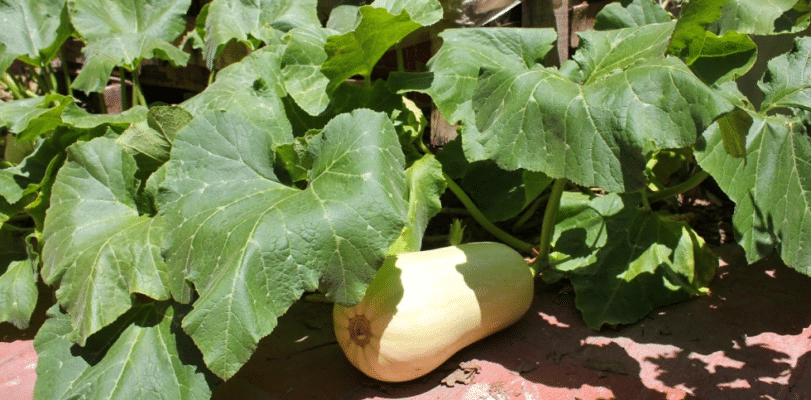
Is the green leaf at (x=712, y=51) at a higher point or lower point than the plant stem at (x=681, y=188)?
higher

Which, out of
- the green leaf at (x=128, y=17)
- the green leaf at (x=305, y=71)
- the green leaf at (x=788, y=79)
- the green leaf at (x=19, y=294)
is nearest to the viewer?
the green leaf at (x=788, y=79)

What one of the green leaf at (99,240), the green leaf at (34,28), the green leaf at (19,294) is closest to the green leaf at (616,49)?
the green leaf at (99,240)

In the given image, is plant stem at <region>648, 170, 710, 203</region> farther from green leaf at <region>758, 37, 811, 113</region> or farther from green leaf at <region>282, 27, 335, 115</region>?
green leaf at <region>282, 27, 335, 115</region>

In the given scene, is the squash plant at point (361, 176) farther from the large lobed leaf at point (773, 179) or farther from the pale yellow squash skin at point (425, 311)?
the pale yellow squash skin at point (425, 311)

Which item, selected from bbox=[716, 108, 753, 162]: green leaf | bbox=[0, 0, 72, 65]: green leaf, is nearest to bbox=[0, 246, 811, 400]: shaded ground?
bbox=[716, 108, 753, 162]: green leaf

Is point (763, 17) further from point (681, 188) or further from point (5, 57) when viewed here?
point (5, 57)

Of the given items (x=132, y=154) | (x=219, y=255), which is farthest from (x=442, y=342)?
(x=132, y=154)

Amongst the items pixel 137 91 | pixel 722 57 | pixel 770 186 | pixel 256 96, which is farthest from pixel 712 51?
pixel 137 91

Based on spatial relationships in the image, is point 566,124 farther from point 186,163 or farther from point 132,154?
point 132,154
